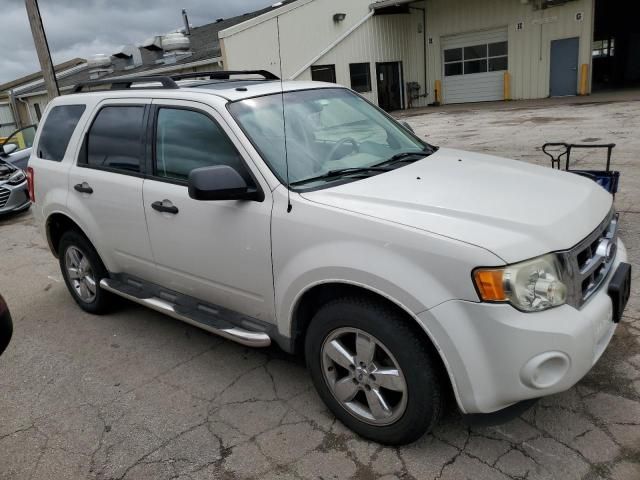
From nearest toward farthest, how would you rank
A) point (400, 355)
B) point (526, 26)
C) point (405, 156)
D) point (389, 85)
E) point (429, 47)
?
point (400, 355)
point (405, 156)
point (526, 26)
point (429, 47)
point (389, 85)

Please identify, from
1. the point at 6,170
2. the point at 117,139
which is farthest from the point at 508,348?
the point at 6,170

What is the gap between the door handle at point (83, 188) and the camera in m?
3.99

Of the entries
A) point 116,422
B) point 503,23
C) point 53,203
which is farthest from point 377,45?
point 116,422

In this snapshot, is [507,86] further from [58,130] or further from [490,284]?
[490,284]

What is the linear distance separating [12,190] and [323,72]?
15196 mm

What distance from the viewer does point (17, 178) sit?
10.0 meters

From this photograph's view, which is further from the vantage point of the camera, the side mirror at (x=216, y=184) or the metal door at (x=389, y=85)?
the metal door at (x=389, y=85)

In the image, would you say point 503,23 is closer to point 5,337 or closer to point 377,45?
point 377,45

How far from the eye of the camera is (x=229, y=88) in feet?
11.4

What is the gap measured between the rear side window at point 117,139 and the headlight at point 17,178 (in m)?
6.95

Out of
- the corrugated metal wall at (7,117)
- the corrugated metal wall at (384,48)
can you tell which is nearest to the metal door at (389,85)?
the corrugated metal wall at (384,48)

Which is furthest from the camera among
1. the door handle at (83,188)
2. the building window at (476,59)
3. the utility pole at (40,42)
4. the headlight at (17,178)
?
the building window at (476,59)

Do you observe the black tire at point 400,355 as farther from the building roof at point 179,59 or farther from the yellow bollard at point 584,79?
the yellow bollard at point 584,79

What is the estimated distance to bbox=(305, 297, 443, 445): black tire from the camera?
241 cm
